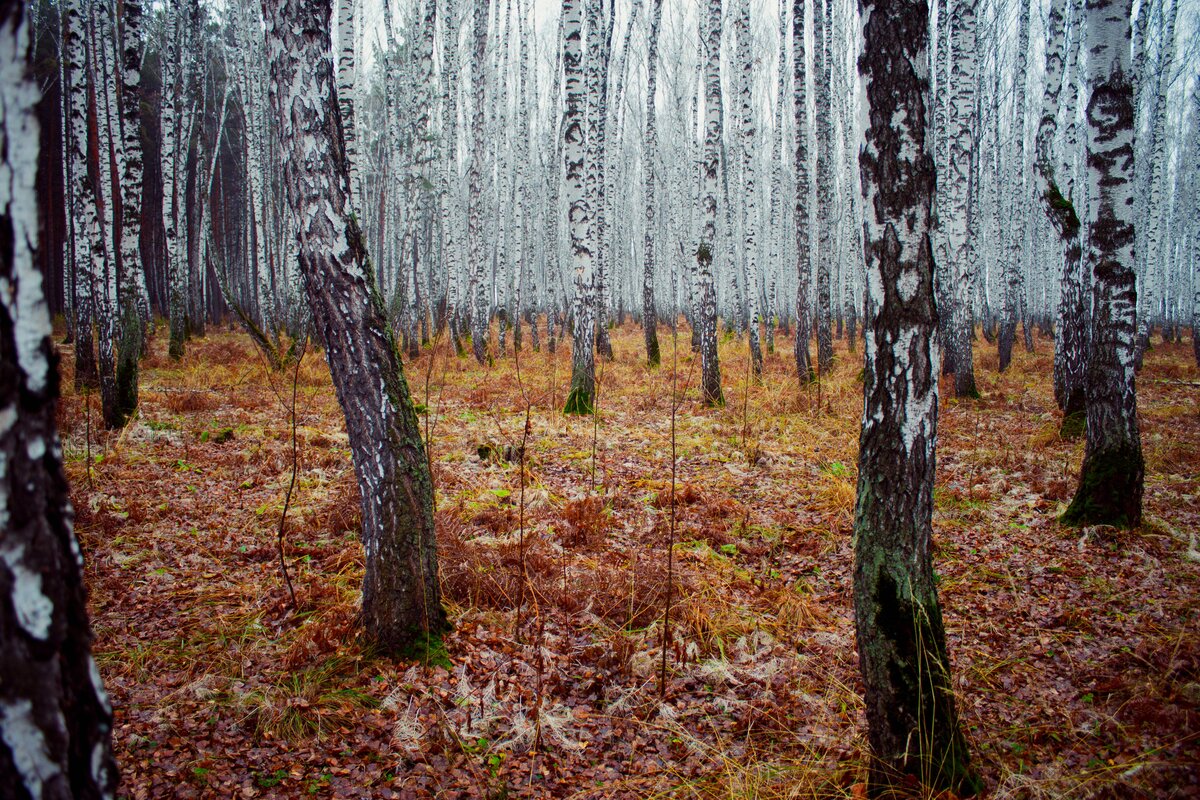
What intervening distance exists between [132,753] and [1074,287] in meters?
10.7

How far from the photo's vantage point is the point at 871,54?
2.31 metres

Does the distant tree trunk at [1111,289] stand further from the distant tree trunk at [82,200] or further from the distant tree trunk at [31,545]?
the distant tree trunk at [82,200]

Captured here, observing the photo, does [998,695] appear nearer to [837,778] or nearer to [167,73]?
[837,778]

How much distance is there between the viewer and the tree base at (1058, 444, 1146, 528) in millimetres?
4621

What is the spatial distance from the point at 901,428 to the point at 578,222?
293 inches

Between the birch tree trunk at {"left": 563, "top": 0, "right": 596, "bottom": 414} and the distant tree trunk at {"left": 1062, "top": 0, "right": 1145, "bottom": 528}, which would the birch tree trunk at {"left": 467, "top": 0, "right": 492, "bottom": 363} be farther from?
the distant tree trunk at {"left": 1062, "top": 0, "right": 1145, "bottom": 528}

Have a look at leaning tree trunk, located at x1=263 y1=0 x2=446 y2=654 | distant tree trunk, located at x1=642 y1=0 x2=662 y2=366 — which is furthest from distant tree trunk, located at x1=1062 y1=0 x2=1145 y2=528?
distant tree trunk, located at x1=642 y1=0 x2=662 y2=366

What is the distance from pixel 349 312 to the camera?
3035mm

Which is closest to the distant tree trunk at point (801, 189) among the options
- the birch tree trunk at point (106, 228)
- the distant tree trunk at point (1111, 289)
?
the distant tree trunk at point (1111, 289)

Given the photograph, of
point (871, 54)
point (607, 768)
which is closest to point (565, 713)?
point (607, 768)

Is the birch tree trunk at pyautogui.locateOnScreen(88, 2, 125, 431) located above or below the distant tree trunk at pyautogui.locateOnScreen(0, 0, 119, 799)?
above

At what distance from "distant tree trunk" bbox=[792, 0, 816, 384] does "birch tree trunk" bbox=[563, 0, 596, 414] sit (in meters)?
4.23

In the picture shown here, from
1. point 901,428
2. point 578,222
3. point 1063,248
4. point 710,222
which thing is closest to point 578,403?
point 578,222

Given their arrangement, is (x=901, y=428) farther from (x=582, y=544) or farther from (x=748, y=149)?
(x=748, y=149)
